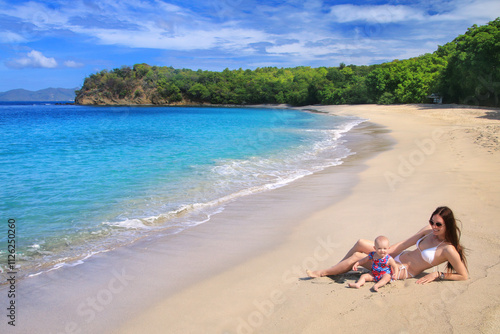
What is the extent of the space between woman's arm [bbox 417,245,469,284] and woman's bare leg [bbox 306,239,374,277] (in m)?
0.60

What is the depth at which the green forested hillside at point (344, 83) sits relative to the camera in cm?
3011

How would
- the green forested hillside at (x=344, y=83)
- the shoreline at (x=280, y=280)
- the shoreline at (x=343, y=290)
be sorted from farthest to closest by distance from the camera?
the green forested hillside at (x=344, y=83) < the shoreline at (x=280, y=280) < the shoreline at (x=343, y=290)

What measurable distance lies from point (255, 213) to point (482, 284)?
3.95 metres

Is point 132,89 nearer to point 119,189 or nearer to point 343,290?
point 119,189

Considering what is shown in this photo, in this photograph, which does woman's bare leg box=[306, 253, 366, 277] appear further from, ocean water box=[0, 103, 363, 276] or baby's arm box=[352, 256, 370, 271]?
ocean water box=[0, 103, 363, 276]

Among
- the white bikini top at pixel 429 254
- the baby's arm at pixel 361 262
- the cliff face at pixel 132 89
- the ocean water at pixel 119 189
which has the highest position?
the cliff face at pixel 132 89

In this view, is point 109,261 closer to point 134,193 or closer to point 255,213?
point 255,213

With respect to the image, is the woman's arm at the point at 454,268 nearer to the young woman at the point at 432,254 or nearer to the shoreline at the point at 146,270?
the young woman at the point at 432,254

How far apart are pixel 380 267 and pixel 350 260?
12.4 inches

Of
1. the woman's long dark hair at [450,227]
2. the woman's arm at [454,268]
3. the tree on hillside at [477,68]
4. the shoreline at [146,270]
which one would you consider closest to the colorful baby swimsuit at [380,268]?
the woman's arm at [454,268]

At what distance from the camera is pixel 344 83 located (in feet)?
245

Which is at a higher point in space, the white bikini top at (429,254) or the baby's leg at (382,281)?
the white bikini top at (429,254)

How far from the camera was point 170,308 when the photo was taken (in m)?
3.37

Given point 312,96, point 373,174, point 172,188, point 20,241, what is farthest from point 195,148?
point 312,96
